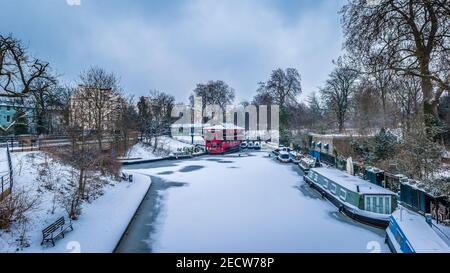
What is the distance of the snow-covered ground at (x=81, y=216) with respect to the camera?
669 centimetres

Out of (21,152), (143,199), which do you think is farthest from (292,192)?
(21,152)

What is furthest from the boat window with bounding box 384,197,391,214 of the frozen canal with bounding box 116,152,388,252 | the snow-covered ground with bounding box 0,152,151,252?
the snow-covered ground with bounding box 0,152,151,252

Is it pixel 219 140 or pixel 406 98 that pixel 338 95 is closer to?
pixel 406 98

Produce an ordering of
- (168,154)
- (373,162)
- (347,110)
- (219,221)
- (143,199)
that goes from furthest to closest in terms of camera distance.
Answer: (347,110), (168,154), (373,162), (143,199), (219,221)

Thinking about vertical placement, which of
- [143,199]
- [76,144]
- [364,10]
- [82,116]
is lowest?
[143,199]

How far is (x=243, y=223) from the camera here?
28.1 feet

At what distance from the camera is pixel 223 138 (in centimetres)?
3584

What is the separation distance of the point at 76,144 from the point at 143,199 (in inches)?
173

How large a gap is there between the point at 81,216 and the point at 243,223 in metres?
5.47

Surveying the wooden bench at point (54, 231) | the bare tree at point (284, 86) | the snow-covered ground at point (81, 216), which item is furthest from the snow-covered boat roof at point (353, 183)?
the bare tree at point (284, 86)

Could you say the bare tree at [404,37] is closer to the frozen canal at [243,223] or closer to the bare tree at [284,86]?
A: the frozen canal at [243,223]

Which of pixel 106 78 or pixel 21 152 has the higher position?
pixel 106 78

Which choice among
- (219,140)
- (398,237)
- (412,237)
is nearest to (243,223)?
(398,237)
